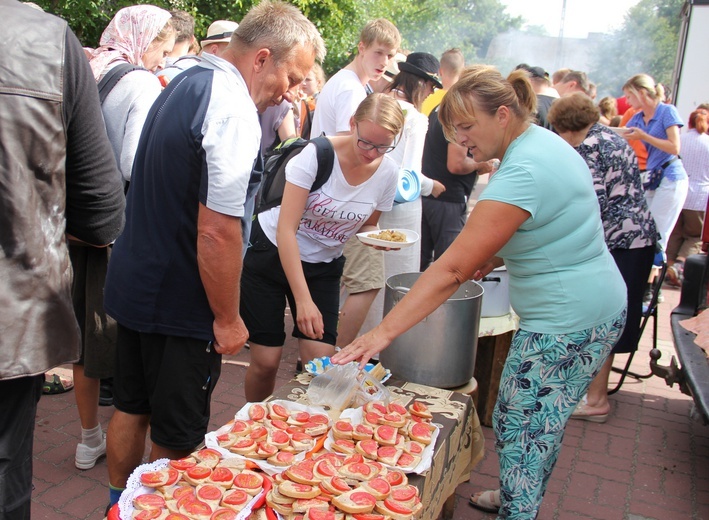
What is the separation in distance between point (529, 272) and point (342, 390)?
0.83m

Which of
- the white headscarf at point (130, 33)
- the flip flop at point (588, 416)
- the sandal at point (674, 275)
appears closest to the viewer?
the white headscarf at point (130, 33)

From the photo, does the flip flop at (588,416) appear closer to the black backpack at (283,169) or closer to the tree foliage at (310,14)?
the black backpack at (283,169)

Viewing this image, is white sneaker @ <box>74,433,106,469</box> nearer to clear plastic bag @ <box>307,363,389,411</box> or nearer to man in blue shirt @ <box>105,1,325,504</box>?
man in blue shirt @ <box>105,1,325,504</box>

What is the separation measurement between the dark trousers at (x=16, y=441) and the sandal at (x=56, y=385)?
2.26 meters

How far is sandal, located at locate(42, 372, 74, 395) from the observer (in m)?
3.82

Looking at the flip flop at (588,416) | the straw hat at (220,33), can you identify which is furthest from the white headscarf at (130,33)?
the flip flop at (588,416)

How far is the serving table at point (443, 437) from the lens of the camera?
2.20 metres

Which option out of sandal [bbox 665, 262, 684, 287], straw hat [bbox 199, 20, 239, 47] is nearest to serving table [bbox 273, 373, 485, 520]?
straw hat [bbox 199, 20, 239, 47]

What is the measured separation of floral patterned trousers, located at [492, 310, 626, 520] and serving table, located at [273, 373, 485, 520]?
0.63 feet

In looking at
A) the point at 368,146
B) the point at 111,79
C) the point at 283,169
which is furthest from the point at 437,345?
the point at 111,79

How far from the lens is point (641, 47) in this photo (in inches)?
1435

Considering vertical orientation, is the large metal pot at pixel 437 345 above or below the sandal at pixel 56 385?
above

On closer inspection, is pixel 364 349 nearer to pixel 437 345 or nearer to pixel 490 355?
pixel 437 345

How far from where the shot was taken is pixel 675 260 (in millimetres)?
7797
